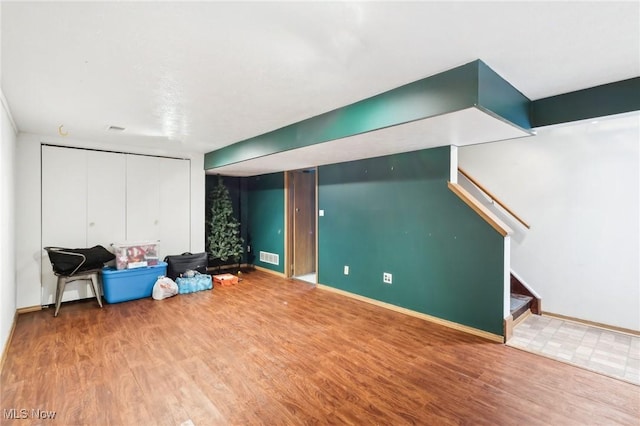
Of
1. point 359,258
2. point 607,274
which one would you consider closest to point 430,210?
point 359,258

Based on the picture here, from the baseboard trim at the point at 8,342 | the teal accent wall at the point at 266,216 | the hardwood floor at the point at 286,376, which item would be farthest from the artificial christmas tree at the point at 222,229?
the baseboard trim at the point at 8,342

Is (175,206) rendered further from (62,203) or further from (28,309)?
(28,309)

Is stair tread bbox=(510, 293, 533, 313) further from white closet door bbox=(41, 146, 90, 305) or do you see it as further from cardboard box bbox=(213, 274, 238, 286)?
white closet door bbox=(41, 146, 90, 305)

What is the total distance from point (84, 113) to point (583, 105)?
472 centimetres

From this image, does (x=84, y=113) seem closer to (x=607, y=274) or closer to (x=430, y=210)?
(x=430, y=210)

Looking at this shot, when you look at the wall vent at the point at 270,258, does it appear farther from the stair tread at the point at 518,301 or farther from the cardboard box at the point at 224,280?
the stair tread at the point at 518,301

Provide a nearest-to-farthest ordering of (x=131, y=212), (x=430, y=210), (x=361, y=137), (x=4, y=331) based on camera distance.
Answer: (x=4, y=331) → (x=361, y=137) → (x=430, y=210) → (x=131, y=212)

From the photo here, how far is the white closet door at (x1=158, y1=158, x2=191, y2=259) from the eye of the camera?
5172 millimetres

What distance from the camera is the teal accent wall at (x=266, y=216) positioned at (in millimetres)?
5922

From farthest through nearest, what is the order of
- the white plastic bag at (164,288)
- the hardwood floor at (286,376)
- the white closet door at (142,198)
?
the white closet door at (142,198) < the white plastic bag at (164,288) < the hardwood floor at (286,376)

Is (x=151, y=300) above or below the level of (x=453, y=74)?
below

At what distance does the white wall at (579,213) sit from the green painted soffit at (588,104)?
62cm

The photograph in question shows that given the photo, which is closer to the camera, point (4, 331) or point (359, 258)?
point (4, 331)

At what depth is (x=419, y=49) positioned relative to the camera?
1889 millimetres
